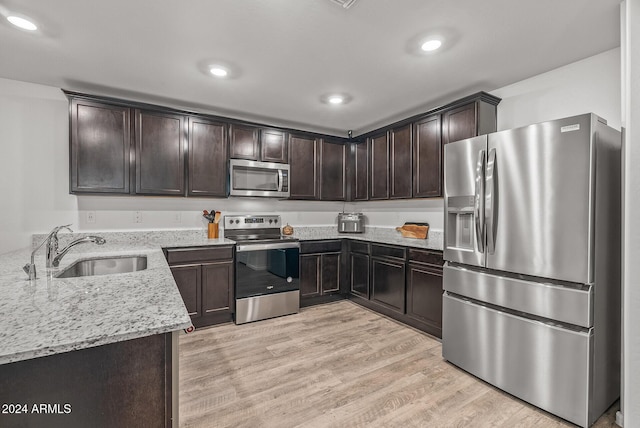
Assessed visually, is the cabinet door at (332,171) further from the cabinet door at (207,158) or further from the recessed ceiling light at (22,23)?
the recessed ceiling light at (22,23)

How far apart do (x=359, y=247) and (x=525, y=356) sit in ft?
7.38

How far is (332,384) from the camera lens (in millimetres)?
2197

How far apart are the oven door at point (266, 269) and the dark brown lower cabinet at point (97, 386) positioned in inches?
94.9

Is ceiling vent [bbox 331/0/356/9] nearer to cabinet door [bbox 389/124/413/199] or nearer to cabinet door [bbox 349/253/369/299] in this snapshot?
cabinet door [bbox 389/124/413/199]

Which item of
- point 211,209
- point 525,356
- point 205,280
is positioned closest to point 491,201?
point 525,356

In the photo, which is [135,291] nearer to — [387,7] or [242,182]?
[387,7]

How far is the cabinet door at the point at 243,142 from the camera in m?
3.68

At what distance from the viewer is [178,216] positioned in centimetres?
364

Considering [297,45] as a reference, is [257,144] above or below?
below

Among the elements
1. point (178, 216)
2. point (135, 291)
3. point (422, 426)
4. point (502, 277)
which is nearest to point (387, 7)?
point (502, 277)

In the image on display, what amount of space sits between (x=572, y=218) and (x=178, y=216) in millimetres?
3687

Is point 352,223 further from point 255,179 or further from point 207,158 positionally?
point 207,158

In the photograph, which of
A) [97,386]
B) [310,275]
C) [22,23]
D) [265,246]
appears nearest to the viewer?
[97,386]

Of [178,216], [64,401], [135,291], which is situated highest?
[178,216]
